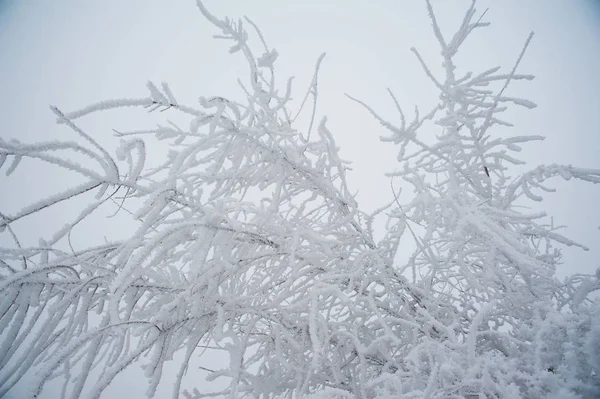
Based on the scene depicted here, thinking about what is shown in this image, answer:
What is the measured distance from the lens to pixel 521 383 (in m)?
1.28

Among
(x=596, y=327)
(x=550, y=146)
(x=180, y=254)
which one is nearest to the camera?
(x=596, y=327)

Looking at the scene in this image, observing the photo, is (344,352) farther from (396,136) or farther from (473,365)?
(396,136)

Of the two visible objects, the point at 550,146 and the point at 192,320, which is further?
the point at 550,146

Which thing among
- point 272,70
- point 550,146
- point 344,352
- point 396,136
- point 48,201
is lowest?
point 344,352

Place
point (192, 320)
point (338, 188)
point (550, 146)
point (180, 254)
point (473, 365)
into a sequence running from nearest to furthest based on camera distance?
1. point (473, 365)
2. point (192, 320)
3. point (180, 254)
4. point (338, 188)
5. point (550, 146)

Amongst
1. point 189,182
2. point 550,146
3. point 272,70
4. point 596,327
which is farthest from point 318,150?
point 550,146

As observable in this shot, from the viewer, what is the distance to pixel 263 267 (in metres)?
2.00

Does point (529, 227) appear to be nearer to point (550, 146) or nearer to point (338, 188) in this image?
point (338, 188)

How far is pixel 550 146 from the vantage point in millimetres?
116812

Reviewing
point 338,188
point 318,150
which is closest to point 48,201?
point 318,150

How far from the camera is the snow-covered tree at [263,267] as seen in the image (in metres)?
1.12

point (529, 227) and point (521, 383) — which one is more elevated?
point (529, 227)

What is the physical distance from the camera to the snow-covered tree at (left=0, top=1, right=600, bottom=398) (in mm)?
1123

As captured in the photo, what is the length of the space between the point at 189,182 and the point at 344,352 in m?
1.49
